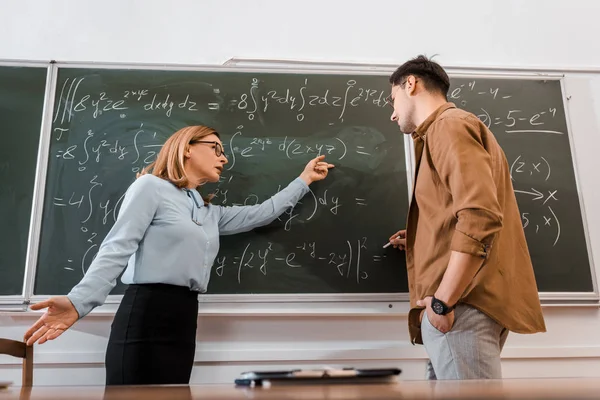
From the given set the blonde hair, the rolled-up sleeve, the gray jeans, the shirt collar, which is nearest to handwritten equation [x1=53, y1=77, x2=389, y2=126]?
the blonde hair

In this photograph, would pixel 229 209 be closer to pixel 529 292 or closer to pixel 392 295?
pixel 392 295

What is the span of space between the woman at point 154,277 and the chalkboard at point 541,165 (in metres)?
1.44

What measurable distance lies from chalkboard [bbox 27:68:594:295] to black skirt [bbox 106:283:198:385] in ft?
1.25

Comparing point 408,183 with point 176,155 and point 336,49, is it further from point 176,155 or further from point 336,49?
point 176,155

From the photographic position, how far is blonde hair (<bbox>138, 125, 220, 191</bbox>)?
210 centimetres

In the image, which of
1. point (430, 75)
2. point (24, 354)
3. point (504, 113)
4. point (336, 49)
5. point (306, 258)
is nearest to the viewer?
point (24, 354)

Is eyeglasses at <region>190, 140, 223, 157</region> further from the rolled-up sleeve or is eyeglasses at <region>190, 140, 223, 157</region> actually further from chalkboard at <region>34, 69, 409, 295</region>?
the rolled-up sleeve

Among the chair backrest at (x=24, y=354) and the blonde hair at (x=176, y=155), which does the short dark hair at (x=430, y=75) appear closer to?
the blonde hair at (x=176, y=155)

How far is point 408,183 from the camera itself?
241 cm

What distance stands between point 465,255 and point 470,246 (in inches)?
1.2

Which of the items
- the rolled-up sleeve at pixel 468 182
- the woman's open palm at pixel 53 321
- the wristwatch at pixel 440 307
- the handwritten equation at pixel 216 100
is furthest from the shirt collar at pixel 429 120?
the woman's open palm at pixel 53 321

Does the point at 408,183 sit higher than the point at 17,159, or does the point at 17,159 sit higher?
the point at 17,159

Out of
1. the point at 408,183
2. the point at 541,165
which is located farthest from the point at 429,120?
the point at 541,165

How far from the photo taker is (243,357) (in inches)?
86.1
